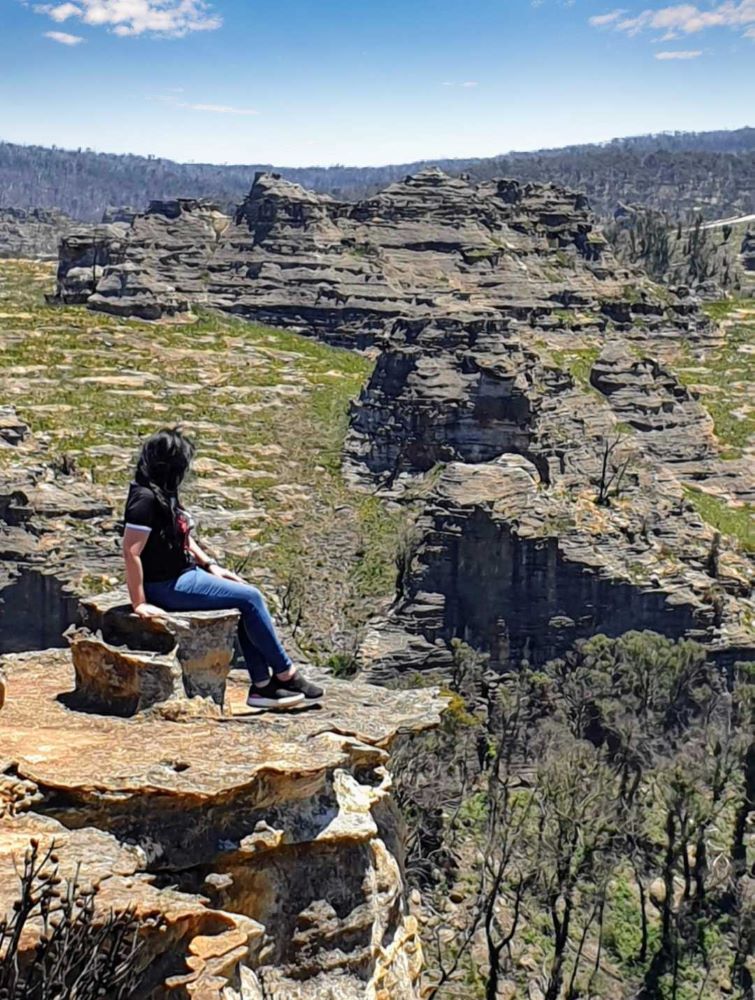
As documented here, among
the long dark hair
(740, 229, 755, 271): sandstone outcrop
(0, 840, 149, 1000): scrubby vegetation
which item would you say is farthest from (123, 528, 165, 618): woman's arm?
(740, 229, 755, 271): sandstone outcrop

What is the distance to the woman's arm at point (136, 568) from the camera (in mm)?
10016

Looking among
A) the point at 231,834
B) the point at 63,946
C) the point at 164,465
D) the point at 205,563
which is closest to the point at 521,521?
the point at 205,563

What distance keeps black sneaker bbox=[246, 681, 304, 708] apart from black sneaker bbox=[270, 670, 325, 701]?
28mm

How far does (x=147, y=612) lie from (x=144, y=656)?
395 mm

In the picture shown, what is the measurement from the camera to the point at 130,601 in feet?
34.8

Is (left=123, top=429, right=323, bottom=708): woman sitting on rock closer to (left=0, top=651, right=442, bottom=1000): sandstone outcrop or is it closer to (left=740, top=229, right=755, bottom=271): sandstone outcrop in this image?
(left=0, top=651, right=442, bottom=1000): sandstone outcrop


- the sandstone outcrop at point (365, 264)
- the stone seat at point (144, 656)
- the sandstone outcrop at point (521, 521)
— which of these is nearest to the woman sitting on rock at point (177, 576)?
the stone seat at point (144, 656)

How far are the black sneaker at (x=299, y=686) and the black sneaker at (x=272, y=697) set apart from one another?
3cm

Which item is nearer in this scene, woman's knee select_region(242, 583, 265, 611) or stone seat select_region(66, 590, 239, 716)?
stone seat select_region(66, 590, 239, 716)

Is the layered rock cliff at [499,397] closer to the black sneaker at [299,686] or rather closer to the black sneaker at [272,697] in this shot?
the black sneaker at [299,686]

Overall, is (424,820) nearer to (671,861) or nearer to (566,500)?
(671,861)

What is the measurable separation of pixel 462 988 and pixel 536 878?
358 centimetres

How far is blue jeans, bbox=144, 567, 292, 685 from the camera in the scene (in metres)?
10.4

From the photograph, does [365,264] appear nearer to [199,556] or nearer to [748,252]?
[199,556]
